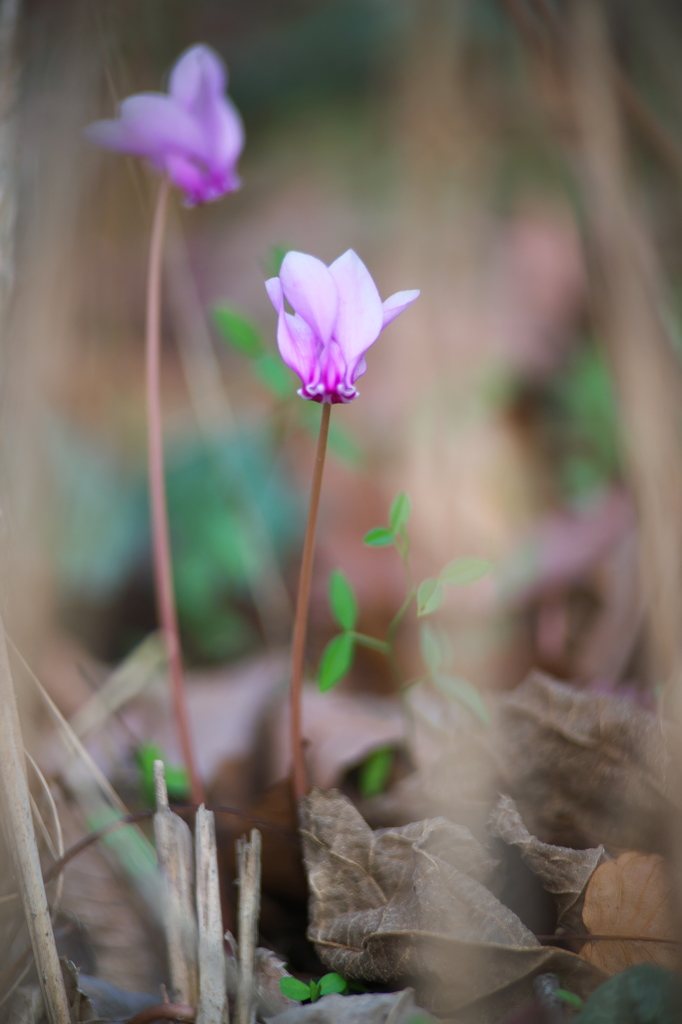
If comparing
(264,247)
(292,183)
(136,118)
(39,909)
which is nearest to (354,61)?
(292,183)

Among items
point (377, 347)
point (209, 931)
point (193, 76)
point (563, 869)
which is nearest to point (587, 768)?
point (563, 869)

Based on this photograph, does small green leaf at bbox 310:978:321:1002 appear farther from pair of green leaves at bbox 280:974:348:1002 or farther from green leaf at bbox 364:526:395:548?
green leaf at bbox 364:526:395:548

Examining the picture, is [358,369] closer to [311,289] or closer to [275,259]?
[311,289]

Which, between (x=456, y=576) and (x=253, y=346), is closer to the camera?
(x=456, y=576)

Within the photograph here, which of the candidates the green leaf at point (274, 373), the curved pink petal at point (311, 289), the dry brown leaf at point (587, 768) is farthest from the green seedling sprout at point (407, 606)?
the green leaf at point (274, 373)

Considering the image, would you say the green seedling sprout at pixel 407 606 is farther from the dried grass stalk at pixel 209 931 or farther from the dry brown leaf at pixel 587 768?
the dried grass stalk at pixel 209 931

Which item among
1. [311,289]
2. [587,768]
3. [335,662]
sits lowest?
[587,768]
